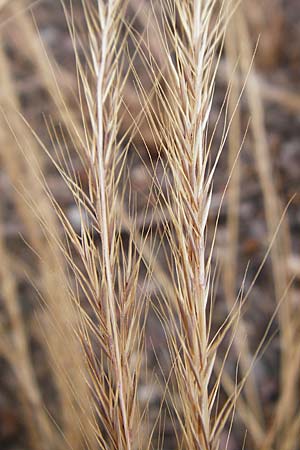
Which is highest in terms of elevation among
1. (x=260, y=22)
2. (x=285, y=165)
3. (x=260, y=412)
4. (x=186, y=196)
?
(x=186, y=196)

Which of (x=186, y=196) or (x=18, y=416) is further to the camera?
(x=18, y=416)

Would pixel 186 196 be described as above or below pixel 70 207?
above

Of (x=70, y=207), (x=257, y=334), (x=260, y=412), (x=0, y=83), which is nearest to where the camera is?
(x=0, y=83)

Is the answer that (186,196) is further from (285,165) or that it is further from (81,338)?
(285,165)

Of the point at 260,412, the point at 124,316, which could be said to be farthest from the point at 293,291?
the point at 124,316

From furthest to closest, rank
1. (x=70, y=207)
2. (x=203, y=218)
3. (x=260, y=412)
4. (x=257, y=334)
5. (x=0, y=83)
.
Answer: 1. (x=70, y=207)
2. (x=257, y=334)
3. (x=260, y=412)
4. (x=0, y=83)
5. (x=203, y=218)

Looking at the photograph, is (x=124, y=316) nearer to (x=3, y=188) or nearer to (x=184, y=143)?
(x=184, y=143)
